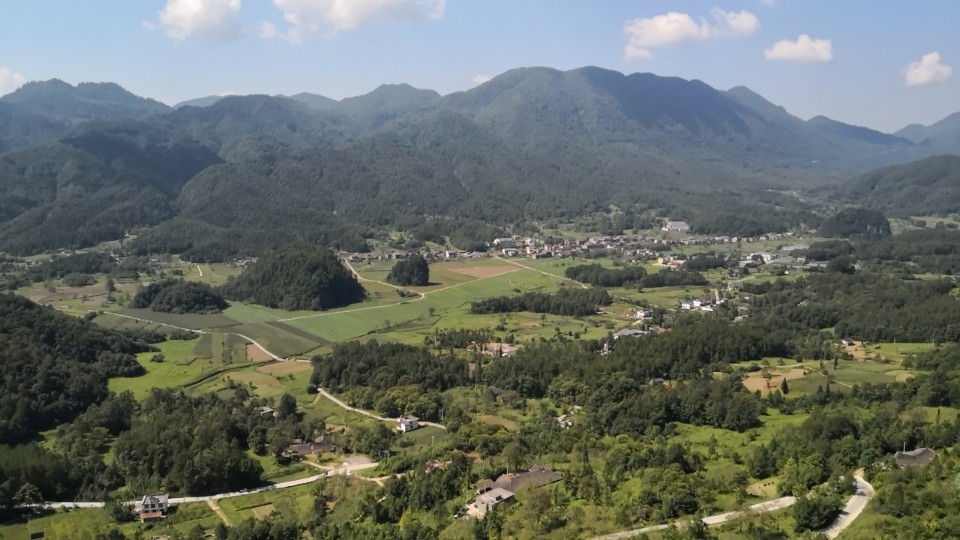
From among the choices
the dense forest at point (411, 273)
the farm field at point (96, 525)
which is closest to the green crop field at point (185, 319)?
the dense forest at point (411, 273)

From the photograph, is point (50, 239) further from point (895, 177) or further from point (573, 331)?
point (895, 177)

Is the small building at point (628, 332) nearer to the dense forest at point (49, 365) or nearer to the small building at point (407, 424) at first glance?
the small building at point (407, 424)

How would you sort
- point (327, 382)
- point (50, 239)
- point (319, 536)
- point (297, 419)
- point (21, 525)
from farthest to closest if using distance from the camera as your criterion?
point (50, 239)
point (327, 382)
point (297, 419)
point (21, 525)
point (319, 536)

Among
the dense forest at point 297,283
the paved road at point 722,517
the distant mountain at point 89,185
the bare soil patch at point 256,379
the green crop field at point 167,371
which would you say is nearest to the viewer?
the paved road at point 722,517

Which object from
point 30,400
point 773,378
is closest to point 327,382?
point 30,400

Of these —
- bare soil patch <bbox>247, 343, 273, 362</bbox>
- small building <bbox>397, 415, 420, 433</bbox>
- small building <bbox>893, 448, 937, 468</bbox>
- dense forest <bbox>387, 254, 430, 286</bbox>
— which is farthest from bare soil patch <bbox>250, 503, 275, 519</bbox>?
dense forest <bbox>387, 254, 430, 286</bbox>
